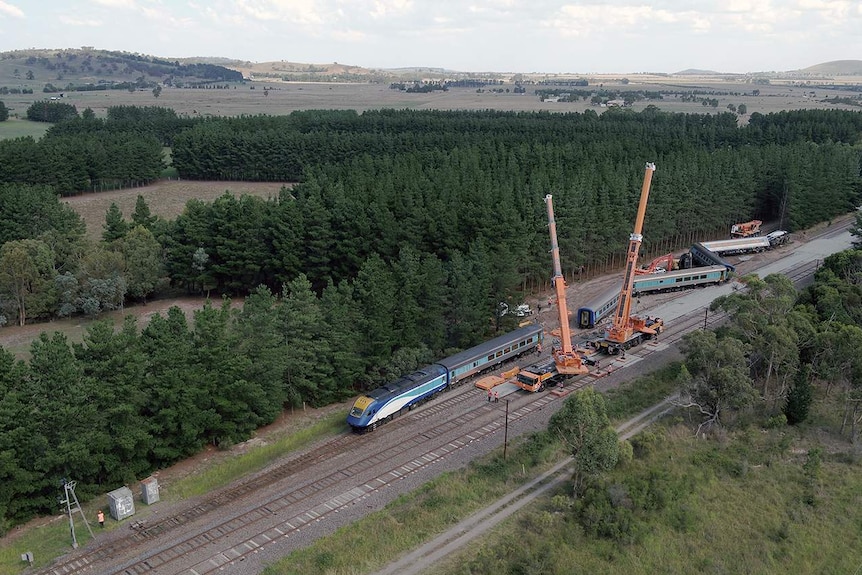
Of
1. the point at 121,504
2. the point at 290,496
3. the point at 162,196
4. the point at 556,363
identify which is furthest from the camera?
the point at 162,196

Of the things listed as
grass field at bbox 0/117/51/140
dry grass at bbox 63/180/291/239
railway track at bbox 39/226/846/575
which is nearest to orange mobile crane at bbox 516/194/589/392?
railway track at bbox 39/226/846/575

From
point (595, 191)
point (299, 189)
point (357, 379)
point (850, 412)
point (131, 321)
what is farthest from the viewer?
point (299, 189)

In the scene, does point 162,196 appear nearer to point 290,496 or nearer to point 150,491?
point 150,491

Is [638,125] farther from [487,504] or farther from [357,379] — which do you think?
[487,504]

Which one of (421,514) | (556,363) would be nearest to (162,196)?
(556,363)

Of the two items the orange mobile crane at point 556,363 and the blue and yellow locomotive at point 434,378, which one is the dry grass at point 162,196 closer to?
the blue and yellow locomotive at point 434,378

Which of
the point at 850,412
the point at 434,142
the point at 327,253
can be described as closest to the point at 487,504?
the point at 850,412
